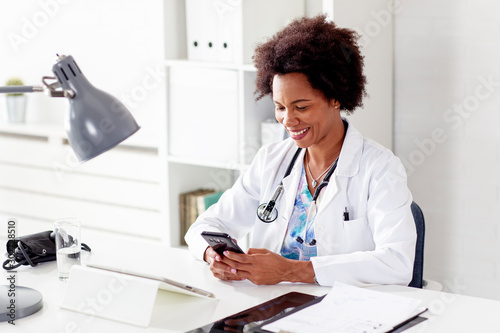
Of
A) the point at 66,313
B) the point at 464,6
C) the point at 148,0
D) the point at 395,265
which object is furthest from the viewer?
the point at 148,0

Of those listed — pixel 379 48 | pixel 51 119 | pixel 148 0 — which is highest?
pixel 148 0

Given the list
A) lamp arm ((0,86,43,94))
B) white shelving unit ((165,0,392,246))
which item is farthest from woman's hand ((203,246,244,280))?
white shelving unit ((165,0,392,246))

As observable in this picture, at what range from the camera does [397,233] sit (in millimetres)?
1946

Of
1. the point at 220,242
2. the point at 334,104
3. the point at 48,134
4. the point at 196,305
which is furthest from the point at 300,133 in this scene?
the point at 48,134

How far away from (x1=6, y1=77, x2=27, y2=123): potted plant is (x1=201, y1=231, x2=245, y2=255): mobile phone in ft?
9.04

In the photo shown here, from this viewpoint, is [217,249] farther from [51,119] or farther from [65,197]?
[51,119]

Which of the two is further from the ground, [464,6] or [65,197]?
[464,6]

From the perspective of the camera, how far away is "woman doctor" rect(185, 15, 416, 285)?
1.91 metres

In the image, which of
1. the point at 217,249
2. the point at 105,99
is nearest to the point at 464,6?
the point at 217,249

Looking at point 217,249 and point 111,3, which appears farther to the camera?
point 111,3

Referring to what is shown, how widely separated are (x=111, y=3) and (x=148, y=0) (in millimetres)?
271

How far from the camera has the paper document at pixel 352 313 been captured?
5.09 feet

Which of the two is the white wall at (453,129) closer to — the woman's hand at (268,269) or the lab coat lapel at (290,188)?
the lab coat lapel at (290,188)

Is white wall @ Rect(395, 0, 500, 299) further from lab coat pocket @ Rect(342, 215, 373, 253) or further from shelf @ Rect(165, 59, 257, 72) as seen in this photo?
lab coat pocket @ Rect(342, 215, 373, 253)
